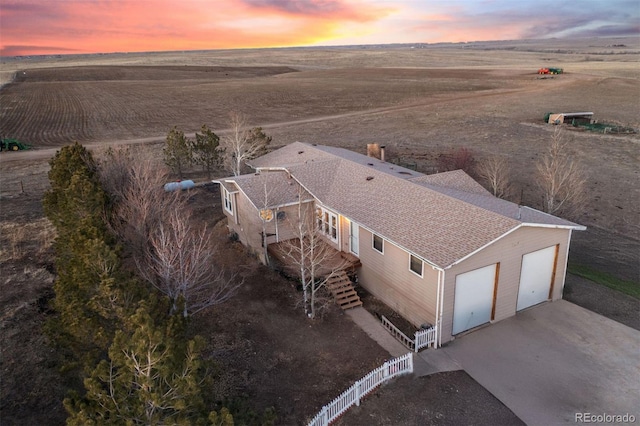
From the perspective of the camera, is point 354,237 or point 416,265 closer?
point 416,265

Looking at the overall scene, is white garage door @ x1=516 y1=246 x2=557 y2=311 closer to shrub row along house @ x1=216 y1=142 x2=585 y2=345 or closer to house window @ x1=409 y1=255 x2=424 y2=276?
shrub row along house @ x1=216 y1=142 x2=585 y2=345

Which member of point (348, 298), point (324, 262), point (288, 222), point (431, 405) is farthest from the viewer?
point (288, 222)

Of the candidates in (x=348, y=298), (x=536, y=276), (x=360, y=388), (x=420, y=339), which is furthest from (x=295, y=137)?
(x=360, y=388)

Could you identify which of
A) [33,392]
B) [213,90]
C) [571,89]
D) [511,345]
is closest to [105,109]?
[213,90]

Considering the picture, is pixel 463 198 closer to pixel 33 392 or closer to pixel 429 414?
pixel 429 414

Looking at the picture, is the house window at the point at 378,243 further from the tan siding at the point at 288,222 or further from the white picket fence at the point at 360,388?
the white picket fence at the point at 360,388

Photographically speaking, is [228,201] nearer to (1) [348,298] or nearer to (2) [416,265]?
(1) [348,298]
